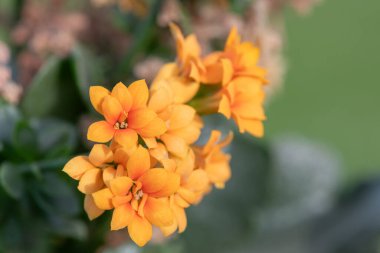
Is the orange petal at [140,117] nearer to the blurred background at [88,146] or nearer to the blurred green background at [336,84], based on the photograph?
the blurred background at [88,146]

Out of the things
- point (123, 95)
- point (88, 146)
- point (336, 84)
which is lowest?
point (336, 84)

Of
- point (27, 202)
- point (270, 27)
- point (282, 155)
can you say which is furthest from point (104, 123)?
point (282, 155)

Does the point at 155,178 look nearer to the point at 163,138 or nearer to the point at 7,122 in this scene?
the point at 163,138

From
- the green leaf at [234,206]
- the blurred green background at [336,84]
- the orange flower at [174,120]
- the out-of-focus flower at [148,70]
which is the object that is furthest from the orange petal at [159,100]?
the blurred green background at [336,84]

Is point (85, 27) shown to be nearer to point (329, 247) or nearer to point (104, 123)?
point (104, 123)

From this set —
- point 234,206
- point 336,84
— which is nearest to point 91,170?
point 234,206
